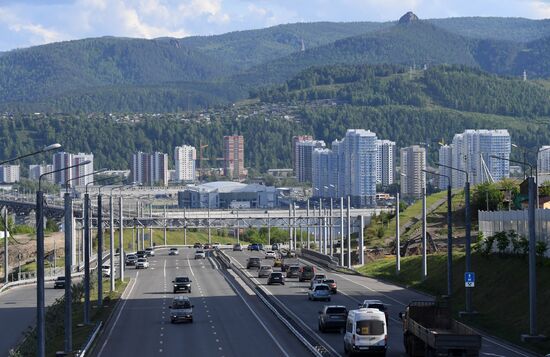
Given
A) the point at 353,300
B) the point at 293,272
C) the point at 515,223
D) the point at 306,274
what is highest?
the point at 515,223

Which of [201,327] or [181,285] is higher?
[201,327]

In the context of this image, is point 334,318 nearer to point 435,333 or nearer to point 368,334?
point 368,334

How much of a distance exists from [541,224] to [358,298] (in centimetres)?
1053

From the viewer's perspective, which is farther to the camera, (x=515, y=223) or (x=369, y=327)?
(x=515, y=223)

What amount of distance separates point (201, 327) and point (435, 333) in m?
20.2

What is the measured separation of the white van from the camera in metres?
43.1

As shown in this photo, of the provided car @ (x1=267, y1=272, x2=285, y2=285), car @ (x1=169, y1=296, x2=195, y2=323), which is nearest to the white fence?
car @ (x1=267, y1=272, x2=285, y2=285)

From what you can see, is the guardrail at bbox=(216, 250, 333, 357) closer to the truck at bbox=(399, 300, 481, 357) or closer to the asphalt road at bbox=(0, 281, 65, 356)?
the truck at bbox=(399, 300, 481, 357)

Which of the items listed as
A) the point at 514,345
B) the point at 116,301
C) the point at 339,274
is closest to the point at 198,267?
the point at 339,274

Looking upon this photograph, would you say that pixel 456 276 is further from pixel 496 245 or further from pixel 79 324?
pixel 79 324

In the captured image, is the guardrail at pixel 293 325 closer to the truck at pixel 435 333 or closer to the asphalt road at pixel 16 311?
the truck at pixel 435 333

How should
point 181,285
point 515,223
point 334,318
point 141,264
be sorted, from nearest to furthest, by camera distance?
point 334,318 → point 515,223 → point 181,285 → point 141,264

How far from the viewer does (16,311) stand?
76.1 meters

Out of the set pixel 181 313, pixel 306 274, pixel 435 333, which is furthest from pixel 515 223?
pixel 435 333
